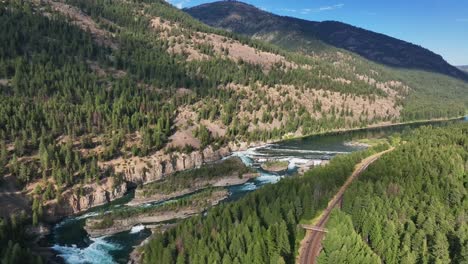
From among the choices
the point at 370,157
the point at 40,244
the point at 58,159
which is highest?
the point at 370,157

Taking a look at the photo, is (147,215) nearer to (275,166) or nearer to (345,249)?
(345,249)

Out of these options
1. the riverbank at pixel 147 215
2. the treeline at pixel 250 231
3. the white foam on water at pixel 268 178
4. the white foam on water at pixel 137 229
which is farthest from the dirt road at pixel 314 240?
the white foam on water at pixel 137 229

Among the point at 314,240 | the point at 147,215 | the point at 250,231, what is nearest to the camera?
the point at 250,231

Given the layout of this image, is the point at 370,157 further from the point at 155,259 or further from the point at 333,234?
the point at 155,259

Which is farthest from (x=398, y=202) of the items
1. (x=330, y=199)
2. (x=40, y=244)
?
(x=40, y=244)

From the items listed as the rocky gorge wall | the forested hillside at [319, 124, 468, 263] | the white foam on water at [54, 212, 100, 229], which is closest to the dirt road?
the forested hillside at [319, 124, 468, 263]

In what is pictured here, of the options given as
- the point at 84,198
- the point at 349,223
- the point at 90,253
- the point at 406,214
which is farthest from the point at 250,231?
the point at 84,198
